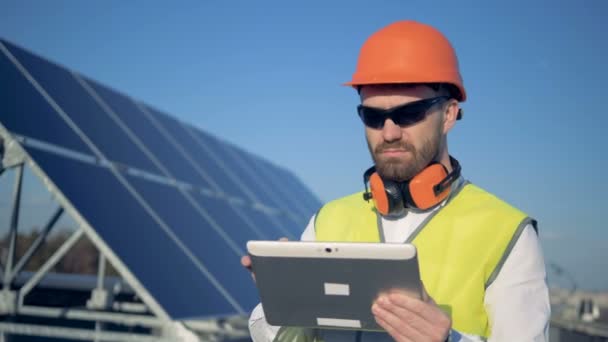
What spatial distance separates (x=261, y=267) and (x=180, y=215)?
5074 mm

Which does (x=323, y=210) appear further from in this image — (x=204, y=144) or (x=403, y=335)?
(x=204, y=144)

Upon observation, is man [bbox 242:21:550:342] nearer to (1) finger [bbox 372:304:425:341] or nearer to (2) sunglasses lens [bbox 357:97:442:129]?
(2) sunglasses lens [bbox 357:97:442:129]

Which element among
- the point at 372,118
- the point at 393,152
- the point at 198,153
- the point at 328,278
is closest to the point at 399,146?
the point at 393,152

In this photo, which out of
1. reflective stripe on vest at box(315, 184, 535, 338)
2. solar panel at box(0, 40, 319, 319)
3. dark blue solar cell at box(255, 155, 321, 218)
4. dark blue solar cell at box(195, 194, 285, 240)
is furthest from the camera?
dark blue solar cell at box(255, 155, 321, 218)

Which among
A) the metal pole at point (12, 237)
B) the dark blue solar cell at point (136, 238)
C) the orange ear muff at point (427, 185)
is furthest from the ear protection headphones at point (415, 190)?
the metal pole at point (12, 237)

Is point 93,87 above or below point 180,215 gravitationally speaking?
Answer: above

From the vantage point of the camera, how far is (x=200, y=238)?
22.9ft

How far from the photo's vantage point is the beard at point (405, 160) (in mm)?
2311

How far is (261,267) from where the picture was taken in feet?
6.61

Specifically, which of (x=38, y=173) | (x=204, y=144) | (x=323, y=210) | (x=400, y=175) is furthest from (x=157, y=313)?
(x=204, y=144)

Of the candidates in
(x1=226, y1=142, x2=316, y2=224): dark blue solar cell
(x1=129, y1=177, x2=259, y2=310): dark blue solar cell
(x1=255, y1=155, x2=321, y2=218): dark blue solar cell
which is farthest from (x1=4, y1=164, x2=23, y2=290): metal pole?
(x1=255, y1=155, x2=321, y2=218): dark blue solar cell

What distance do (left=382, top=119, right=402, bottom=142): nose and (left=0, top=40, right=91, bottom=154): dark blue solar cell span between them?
3.71 metres

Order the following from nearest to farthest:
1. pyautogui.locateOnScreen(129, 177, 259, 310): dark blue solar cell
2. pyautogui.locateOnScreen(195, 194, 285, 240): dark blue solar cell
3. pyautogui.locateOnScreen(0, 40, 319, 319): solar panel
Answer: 1. pyautogui.locateOnScreen(0, 40, 319, 319): solar panel
2. pyautogui.locateOnScreen(129, 177, 259, 310): dark blue solar cell
3. pyautogui.locateOnScreen(195, 194, 285, 240): dark blue solar cell

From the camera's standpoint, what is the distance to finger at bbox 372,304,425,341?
1823mm
